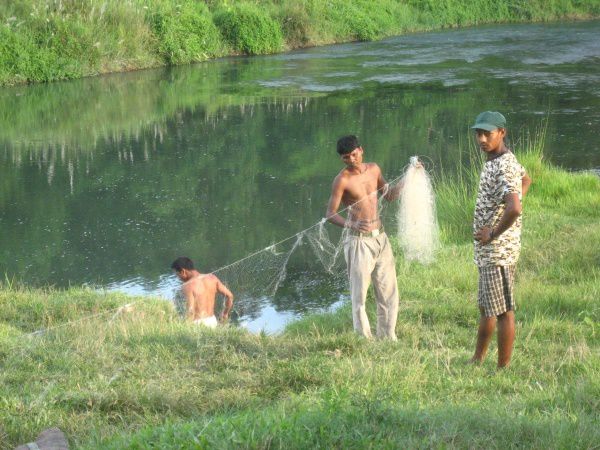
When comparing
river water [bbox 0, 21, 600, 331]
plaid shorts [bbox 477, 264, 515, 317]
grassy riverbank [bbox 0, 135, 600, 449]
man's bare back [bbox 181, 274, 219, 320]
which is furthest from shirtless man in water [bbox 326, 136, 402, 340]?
river water [bbox 0, 21, 600, 331]

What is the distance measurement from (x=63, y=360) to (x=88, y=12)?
2145 centimetres

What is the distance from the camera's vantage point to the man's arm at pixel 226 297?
8.05 meters

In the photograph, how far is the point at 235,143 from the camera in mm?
17266

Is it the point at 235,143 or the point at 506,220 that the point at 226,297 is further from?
the point at 235,143

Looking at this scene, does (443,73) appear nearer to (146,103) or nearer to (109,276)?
(146,103)

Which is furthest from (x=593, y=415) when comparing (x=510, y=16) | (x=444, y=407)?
(x=510, y=16)

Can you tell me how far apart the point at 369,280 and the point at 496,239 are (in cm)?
142

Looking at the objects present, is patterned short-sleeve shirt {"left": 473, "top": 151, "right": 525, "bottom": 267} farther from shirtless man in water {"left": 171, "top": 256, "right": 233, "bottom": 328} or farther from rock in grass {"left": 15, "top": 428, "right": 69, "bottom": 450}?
shirtless man in water {"left": 171, "top": 256, "right": 233, "bottom": 328}

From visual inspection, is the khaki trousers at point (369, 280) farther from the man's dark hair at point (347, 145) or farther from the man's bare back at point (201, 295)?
the man's bare back at point (201, 295)

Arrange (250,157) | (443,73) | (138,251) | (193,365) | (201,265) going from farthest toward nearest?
1. (443,73)
2. (250,157)
3. (138,251)
4. (201,265)
5. (193,365)

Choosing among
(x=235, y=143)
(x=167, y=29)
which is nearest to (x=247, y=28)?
(x=167, y=29)

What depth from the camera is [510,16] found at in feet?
133

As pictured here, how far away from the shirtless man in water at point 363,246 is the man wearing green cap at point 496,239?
1.18m

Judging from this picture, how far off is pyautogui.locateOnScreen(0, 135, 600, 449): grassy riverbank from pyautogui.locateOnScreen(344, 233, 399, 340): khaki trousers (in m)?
0.17
